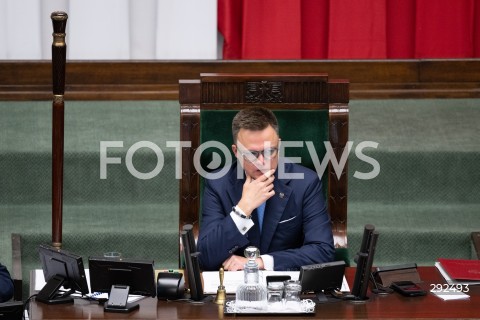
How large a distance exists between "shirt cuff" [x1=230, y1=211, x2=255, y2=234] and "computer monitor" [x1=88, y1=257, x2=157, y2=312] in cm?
58

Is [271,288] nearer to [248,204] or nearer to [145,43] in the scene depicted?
[248,204]

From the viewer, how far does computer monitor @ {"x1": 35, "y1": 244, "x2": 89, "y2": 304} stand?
277cm

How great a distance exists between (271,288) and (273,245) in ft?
2.53

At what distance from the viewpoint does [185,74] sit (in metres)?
5.03

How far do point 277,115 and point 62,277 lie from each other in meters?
1.11

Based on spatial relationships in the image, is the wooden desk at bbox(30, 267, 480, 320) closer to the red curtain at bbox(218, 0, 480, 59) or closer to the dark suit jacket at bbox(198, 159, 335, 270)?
the dark suit jacket at bbox(198, 159, 335, 270)

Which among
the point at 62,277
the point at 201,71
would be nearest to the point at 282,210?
the point at 62,277

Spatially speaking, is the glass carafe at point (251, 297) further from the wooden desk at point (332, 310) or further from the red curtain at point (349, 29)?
the red curtain at point (349, 29)

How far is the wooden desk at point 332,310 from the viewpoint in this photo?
2.65 metres

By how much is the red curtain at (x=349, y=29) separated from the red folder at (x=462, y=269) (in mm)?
2107

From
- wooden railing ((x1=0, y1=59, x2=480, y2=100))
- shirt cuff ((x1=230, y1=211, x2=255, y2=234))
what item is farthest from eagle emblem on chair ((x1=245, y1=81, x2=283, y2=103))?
wooden railing ((x1=0, y1=59, x2=480, y2=100))

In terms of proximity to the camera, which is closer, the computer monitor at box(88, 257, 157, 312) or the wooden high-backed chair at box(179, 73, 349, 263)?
the computer monitor at box(88, 257, 157, 312)

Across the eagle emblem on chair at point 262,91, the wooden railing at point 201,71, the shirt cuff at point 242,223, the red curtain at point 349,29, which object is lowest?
the shirt cuff at point 242,223

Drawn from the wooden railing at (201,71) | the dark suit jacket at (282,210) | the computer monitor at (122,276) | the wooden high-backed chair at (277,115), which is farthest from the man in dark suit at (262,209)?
the wooden railing at (201,71)
